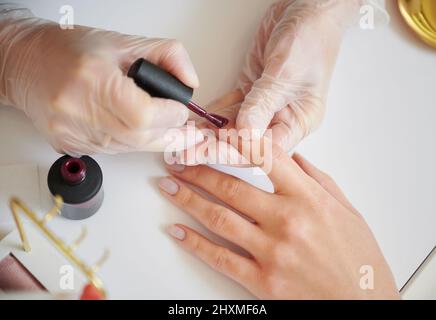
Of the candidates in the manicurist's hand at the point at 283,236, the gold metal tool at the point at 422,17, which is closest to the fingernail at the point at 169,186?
the manicurist's hand at the point at 283,236

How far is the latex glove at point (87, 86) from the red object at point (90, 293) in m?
0.24

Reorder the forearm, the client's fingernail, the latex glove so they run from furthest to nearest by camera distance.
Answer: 1. the client's fingernail
2. the forearm
3. the latex glove

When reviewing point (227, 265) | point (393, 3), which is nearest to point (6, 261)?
point (227, 265)

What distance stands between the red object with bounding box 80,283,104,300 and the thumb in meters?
0.40

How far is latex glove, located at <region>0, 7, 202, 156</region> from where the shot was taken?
0.61m

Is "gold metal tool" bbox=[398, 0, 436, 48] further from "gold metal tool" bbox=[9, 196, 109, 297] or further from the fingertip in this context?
"gold metal tool" bbox=[9, 196, 109, 297]

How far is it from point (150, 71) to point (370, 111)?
1.82 feet

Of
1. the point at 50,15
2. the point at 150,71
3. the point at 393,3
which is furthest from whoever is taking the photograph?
the point at 393,3

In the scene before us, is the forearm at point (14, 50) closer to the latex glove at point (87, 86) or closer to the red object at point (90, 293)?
the latex glove at point (87, 86)

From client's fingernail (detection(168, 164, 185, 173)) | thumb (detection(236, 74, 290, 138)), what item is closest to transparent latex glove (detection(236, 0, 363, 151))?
thumb (detection(236, 74, 290, 138))

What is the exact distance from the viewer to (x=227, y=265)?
750 mm

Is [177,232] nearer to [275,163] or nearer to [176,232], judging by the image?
[176,232]

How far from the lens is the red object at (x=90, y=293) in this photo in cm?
68
